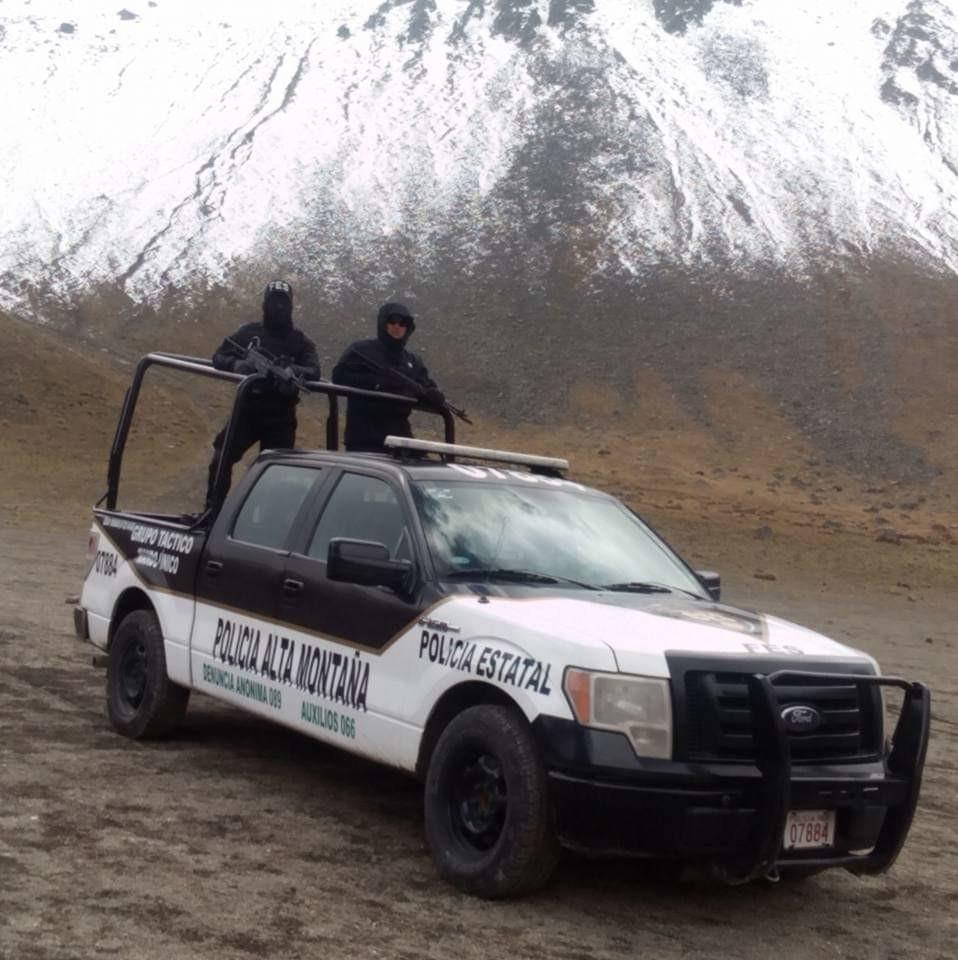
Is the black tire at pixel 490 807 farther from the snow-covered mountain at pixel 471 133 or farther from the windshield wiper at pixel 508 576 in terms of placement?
the snow-covered mountain at pixel 471 133

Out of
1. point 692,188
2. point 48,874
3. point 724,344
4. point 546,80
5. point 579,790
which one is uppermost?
point 546,80

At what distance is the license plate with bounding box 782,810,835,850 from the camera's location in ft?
17.9

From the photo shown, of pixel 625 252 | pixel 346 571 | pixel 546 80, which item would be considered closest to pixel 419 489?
pixel 346 571

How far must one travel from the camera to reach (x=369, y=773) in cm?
775

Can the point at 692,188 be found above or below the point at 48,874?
above

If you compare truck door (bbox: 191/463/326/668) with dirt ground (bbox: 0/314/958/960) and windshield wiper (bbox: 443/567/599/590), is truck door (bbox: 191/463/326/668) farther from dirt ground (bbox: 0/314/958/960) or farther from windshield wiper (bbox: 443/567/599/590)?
windshield wiper (bbox: 443/567/599/590)

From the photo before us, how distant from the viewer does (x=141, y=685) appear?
8.20m

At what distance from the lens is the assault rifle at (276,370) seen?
28.0ft

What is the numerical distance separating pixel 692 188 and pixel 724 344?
19.6m

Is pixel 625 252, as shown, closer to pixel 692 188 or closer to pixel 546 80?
pixel 692 188

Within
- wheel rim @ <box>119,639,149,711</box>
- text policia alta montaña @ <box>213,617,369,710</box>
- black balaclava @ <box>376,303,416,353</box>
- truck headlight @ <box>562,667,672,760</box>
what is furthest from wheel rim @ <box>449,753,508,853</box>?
black balaclava @ <box>376,303,416,353</box>

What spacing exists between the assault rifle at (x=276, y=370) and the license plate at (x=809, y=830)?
426 centimetres

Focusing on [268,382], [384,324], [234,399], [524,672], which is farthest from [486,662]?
[384,324]

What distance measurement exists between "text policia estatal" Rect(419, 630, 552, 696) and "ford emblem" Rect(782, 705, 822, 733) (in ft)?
2.98
